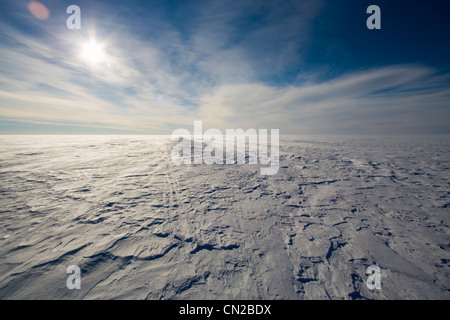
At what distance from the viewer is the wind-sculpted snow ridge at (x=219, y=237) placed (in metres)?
2.17

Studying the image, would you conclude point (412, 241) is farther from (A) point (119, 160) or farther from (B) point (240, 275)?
(A) point (119, 160)

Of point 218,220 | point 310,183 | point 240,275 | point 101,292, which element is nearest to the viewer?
point 101,292

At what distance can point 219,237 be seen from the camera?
315cm

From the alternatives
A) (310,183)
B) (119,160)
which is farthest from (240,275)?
(119,160)

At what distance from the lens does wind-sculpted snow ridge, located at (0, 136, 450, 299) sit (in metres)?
2.17

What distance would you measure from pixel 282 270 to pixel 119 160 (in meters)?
8.65

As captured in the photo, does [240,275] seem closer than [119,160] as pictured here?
Yes

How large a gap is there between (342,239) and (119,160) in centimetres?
932
